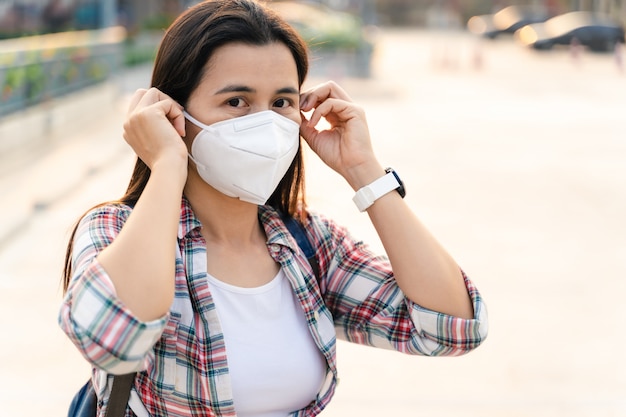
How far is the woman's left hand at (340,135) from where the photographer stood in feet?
7.01

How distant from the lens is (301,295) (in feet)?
6.38

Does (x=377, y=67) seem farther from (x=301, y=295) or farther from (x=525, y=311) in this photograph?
(x=301, y=295)

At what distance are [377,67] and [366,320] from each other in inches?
942

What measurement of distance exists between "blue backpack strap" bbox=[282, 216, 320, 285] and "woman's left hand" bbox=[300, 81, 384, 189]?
0.53 ft

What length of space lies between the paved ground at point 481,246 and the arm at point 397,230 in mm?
396

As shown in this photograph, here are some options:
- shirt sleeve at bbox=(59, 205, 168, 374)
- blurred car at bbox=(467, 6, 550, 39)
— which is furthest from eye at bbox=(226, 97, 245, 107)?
blurred car at bbox=(467, 6, 550, 39)

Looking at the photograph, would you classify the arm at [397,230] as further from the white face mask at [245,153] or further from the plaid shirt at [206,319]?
the white face mask at [245,153]

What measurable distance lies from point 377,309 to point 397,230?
20 cm

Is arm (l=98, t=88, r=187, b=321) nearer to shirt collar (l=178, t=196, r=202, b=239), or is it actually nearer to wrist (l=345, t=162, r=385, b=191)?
shirt collar (l=178, t=196, r=202, b=239)

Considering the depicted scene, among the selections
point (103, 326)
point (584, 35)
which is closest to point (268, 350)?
point (103, 326)

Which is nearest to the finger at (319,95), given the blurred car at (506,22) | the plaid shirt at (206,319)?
the plaid shirt at (206,319)

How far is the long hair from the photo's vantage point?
6.20 feet

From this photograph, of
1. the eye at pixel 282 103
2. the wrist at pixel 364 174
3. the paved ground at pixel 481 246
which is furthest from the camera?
the paved ground at pixel 481 246

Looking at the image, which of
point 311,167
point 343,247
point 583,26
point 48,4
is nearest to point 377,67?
point 48,4
